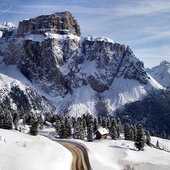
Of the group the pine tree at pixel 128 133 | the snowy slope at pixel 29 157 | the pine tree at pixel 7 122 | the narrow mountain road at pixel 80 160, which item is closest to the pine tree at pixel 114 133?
the pine tree at pixel 128 133

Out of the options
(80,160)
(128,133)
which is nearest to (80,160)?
(80,160)

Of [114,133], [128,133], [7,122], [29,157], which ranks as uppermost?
[29,157]

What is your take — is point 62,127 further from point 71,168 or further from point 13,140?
point 71,168

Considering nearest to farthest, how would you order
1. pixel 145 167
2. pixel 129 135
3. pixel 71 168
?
pixel 71 168, pixel 145 167, pixel 129 135

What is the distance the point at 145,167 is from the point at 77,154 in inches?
554

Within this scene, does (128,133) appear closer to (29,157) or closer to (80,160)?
(80,160)

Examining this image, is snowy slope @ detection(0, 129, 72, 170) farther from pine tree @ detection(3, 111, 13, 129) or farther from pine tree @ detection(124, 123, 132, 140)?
pine tree @ detection(124, 123, 132, 140)

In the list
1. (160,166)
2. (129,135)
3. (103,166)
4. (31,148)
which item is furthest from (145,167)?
(129,135)

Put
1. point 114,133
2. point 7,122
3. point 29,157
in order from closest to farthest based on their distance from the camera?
point 29,157 < point 7,122 < point 114,133

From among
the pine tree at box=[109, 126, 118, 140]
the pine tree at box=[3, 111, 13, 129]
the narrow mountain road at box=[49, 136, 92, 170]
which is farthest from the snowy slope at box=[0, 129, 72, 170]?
the pine tree at box=[109, 126, 118, 140]

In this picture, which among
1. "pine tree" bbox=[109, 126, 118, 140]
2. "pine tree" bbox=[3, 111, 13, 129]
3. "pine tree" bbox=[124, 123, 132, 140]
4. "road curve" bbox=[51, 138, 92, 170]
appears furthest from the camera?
"pine tree" bbox=[124, 123, 132, 140]

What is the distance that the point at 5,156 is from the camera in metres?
44.1

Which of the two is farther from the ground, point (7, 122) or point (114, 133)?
point (7, 122)

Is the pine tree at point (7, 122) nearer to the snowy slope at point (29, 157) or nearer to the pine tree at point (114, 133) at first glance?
the pine tree at point (114, 133)
